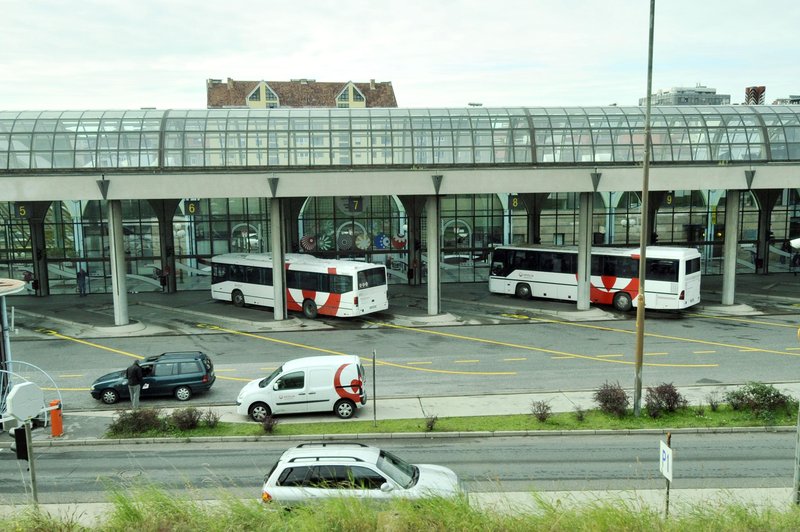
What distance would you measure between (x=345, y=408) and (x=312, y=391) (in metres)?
1.05

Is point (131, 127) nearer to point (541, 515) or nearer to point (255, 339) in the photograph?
point (255, 339)

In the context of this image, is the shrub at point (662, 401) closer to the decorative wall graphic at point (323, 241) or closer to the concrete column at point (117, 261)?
the concrete column at point (117, 261)

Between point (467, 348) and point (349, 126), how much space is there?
12828mm

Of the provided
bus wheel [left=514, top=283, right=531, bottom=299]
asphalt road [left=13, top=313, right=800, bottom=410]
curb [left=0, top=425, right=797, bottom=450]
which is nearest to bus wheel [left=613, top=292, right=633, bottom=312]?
asphalt road [left=13, top=313, right=800, bottom=410]

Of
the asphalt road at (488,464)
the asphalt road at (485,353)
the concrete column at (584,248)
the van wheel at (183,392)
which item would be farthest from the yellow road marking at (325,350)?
the concrete column at (584,248)

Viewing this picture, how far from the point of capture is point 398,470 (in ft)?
42.3

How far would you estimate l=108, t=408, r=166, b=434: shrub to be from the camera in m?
18.5

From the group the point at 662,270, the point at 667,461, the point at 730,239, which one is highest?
the point at 730,239

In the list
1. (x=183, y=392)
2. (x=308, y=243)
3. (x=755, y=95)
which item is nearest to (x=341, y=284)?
(x=183, y=392)

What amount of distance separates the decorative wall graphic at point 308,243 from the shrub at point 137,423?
976 inches

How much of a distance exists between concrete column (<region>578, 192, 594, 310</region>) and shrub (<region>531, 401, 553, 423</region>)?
51.1 feet

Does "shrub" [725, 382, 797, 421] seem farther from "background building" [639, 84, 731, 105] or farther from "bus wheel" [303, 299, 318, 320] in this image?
"background building" [639, 84, 731, 105]

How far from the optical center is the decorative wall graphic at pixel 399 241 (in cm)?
4362

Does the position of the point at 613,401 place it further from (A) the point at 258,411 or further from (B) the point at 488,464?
(A) the point at 258,411
